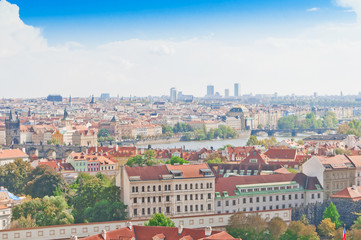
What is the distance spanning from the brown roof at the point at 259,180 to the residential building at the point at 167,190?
3.13 ft

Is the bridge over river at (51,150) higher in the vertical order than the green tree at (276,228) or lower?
lower

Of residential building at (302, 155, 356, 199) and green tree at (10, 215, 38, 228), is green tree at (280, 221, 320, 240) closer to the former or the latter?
residential building at (302, 155, 356, 199)

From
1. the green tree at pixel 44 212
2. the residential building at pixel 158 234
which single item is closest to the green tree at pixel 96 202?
the green tree at pixel 44 212

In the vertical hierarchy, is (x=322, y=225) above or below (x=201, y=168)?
below

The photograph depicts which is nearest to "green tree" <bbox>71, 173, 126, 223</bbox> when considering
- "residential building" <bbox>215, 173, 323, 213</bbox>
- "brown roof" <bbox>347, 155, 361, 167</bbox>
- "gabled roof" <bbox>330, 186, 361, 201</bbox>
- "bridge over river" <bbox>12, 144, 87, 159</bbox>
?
"residential building" <bbox>215, 173, 323, 213</bbox>

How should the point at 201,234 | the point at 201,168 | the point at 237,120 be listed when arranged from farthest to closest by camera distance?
the point at 237,120, the point at 201,168, the point at 201,234

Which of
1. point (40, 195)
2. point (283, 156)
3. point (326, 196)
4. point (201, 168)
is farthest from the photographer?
point (283, 156)

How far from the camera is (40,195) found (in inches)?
1574

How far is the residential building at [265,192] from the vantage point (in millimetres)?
32438

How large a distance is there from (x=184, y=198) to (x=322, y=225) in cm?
557

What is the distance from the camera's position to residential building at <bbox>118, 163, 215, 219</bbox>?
30.7 metres

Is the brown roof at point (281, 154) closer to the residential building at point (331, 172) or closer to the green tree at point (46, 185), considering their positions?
the residential building at point (331, 172)

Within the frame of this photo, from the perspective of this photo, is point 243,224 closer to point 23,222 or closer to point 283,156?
point 23,222

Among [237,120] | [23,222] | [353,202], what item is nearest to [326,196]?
[353,202]
